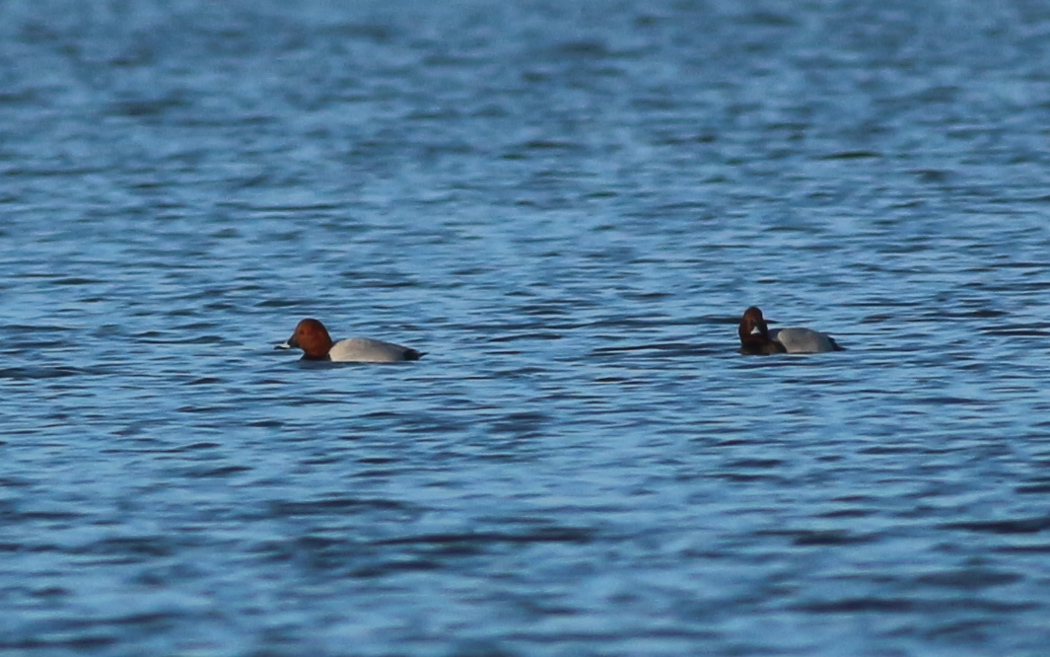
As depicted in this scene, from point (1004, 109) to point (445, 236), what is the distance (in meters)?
17.0

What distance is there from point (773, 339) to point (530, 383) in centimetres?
214

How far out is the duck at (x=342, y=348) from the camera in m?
17.5

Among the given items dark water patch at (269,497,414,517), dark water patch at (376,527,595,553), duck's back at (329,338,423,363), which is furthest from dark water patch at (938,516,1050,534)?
duck's back at (329,338,423,363)

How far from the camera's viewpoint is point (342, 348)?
17750mm

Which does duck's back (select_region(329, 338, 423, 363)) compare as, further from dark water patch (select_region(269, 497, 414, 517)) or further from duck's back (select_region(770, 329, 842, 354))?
dark water patch (select_region(269, 497, 414, 517))

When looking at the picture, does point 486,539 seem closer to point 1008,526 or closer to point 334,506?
point 334,506

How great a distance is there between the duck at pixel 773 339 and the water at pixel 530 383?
18cm

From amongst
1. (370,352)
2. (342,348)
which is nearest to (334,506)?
(370,352)

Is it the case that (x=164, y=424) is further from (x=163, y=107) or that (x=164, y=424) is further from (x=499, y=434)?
(x=163, y=107)

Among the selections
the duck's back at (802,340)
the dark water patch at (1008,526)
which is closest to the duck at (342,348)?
the duck's back at (802,340)

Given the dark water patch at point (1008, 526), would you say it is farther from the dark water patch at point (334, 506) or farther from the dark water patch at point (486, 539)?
the dark water patch at point (334, 506)

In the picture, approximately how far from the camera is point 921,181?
29.9 m

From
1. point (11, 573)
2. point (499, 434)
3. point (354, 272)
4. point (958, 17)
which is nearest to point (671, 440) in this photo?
point (499, 434)

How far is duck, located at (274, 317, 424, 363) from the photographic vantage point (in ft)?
57.5
